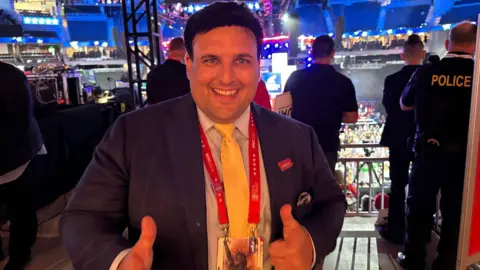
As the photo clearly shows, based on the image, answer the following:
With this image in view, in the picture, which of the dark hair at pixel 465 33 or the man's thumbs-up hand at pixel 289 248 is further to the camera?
the dark hair at pixel 465 33

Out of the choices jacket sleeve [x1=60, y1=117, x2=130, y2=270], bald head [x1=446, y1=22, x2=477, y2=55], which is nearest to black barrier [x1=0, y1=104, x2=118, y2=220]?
jacket sleeve [x1=60, y1=117, x2=130, y2=270]

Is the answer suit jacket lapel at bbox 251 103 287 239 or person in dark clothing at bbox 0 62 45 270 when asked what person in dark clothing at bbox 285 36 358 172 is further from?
person in dark clothing at bbox 0 62 45 270

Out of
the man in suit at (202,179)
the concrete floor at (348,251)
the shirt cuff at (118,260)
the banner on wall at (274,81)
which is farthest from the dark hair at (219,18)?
the banner on wall at (274,81)


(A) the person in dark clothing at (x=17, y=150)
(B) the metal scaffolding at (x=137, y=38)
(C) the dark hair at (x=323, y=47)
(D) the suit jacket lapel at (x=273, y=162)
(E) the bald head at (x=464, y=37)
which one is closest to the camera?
(D) the suit jacket lapel at (x=273, y=162)

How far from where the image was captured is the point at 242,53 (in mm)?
888

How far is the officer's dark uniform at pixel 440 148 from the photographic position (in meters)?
2.26

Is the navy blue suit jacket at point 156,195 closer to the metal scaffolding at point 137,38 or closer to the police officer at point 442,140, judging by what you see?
the police officer at point 442,140

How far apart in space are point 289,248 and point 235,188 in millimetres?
190

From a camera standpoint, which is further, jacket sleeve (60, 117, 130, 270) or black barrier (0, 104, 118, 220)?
black barrier (0, 104, 118, 220)

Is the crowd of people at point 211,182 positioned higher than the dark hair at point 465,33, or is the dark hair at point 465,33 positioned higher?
the dark hair at point 465,33

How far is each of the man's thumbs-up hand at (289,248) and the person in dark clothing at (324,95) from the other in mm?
1936

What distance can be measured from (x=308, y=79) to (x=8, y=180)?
2.18 meters

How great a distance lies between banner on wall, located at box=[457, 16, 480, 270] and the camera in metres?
1.46

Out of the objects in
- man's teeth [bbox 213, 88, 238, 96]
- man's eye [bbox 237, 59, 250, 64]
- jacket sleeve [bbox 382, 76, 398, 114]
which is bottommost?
jacket sleeve [bbox 382, 76, 398, 114]
